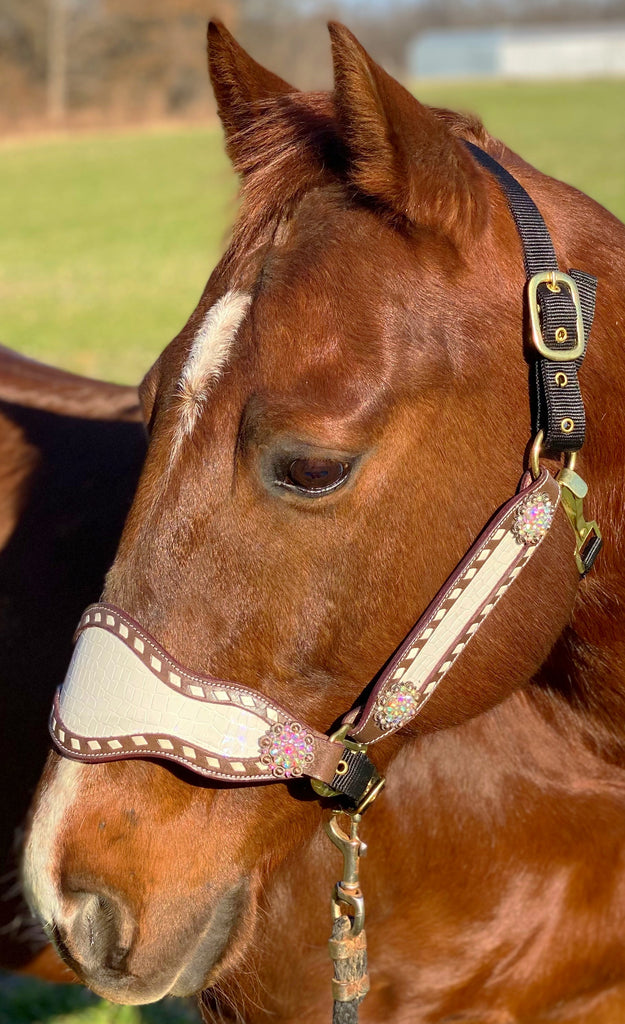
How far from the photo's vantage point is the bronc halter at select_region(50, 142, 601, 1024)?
1585 mm

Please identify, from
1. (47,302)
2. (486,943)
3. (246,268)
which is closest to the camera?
(246,268)

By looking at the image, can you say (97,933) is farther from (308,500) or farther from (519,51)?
(519,51)

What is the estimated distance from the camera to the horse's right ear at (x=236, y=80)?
6.15 feet

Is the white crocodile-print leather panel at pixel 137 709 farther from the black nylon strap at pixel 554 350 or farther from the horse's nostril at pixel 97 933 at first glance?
the black nylon strap at pixel 554 350

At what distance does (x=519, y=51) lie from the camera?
98250 millimetres

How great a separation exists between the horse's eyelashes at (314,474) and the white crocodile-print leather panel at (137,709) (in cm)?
36

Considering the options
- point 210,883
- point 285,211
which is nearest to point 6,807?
point 210,883

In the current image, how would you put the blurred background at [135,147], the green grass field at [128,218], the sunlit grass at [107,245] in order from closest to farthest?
the sunlit grass at [107,245] → the green grass field at [128,218] → the blurred background at [135,147]

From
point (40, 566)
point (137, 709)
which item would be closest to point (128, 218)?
point (40, 566)

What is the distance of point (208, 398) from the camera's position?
5.16ft

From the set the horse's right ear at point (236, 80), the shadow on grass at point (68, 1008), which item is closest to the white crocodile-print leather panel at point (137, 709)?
the horse's right ear at point (236, 80)

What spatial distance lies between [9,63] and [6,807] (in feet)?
168

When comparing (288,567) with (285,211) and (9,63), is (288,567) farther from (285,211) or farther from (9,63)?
(9,63)

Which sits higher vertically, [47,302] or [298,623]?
[298,623]
